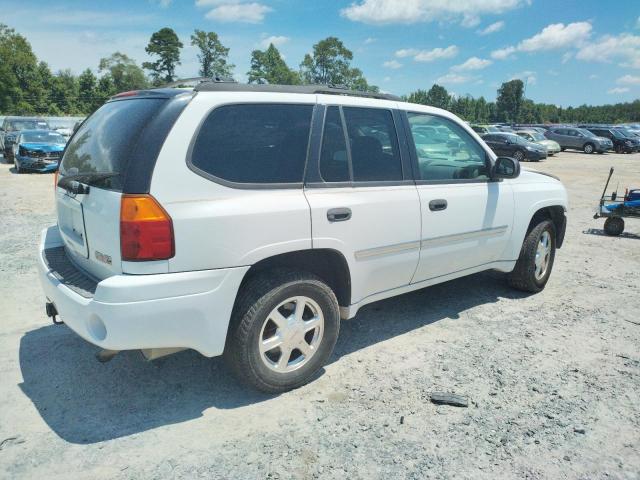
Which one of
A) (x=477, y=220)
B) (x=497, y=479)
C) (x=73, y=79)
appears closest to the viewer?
(x=497, y=479)

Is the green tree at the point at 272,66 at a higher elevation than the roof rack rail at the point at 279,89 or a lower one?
higher

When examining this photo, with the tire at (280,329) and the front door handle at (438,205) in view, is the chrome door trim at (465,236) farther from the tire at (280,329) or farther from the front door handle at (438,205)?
the tire at (280,329)

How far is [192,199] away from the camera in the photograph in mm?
2568

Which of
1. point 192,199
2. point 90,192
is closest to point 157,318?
point 192,199

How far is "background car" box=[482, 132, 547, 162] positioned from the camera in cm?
2497

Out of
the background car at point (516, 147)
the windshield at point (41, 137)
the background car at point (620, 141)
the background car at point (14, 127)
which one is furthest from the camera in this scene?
the background car at point (620, 141)

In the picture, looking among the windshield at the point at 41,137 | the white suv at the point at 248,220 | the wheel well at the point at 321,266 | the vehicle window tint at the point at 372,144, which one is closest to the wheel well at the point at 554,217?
the white suv at the point at 248,220

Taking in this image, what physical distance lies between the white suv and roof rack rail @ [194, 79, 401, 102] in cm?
1

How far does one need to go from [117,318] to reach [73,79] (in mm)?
70875

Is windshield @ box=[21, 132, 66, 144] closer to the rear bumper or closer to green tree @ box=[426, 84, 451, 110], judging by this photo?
the rear bumper

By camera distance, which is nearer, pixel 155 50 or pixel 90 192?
pixel 90 192

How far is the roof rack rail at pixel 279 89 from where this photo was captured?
280 centimetres

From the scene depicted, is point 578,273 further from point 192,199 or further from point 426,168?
point 192,199

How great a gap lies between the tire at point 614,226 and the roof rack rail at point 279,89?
6.09 metres
